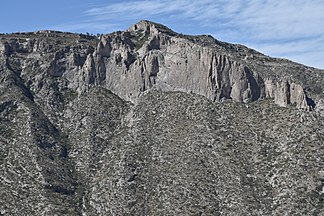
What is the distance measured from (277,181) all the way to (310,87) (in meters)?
37.5

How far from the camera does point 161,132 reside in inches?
6432

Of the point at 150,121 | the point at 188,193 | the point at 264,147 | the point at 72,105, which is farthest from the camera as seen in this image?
the point at 72,105

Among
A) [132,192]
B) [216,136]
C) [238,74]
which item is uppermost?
[238,74]

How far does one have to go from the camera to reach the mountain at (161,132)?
146 metres

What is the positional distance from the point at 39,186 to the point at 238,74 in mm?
53311

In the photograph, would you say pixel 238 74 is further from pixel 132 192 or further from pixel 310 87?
pixel 132 192

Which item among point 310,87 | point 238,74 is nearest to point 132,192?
point 238,74

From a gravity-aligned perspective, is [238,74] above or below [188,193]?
above

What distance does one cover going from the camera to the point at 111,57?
196125 mm

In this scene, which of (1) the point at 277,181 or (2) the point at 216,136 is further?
(2) the point at 216,136

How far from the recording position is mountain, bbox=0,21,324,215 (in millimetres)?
146000

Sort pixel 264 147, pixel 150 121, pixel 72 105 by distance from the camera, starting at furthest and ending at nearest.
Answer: pixel 72 105 < pixel 150 121 < pixel 264 147

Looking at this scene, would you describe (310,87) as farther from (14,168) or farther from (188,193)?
(14,168)

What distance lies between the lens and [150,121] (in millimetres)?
168500
